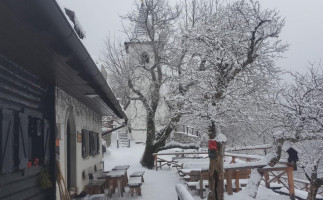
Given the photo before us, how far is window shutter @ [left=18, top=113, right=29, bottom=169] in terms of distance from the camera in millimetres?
4309

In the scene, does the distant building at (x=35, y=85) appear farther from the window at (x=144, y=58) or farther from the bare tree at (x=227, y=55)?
the window at (x=144, y=58)

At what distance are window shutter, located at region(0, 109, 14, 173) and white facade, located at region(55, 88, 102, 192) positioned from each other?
8.25ft

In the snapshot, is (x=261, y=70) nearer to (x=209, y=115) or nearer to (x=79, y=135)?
(x=209, y=115)

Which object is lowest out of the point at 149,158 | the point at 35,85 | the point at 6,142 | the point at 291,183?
the point at 291,183

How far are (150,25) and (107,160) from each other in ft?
26.7

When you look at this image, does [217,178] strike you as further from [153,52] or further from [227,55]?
[153,52]

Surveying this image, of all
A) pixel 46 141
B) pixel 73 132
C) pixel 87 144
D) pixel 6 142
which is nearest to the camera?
pixel 6 142

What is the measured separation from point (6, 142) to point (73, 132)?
456 centimetres

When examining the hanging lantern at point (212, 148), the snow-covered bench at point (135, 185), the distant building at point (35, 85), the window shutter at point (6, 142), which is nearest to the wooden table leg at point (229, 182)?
the hanging lantern at point (212, 148)

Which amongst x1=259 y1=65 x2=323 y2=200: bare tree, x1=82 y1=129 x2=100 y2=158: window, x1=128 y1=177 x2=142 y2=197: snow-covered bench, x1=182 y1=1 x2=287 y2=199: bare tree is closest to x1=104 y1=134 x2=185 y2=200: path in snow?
x1=128 y1=177 x2=142 y2=197: snow-covered bench

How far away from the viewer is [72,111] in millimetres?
8023

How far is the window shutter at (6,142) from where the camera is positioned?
3.81 metres

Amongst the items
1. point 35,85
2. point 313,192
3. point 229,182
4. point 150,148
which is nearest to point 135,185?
point 229,182

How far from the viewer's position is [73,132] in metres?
8.41
